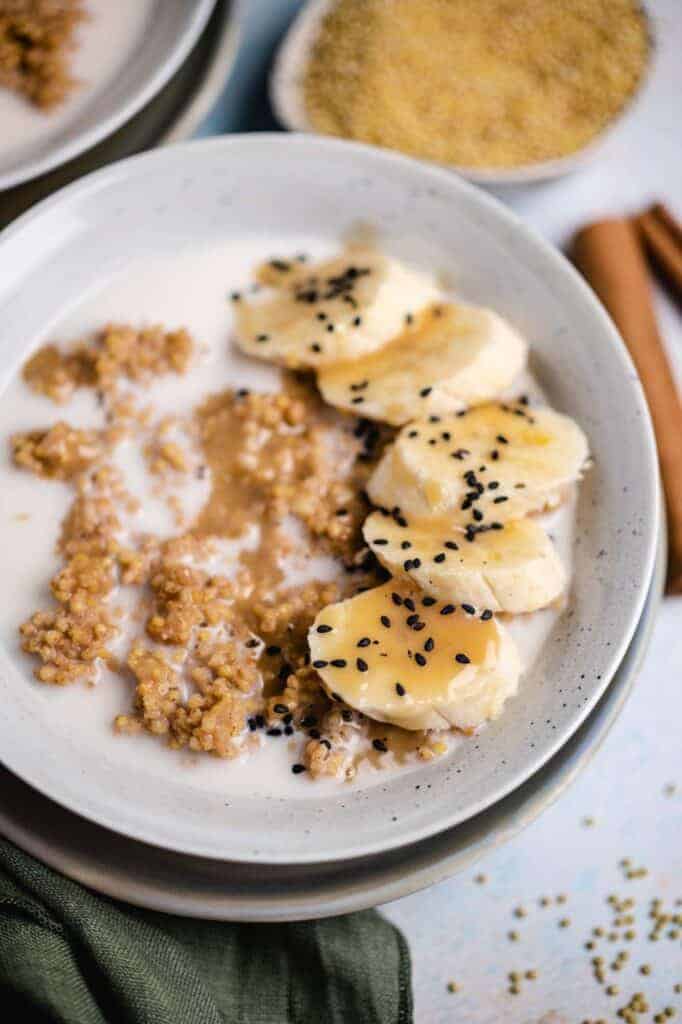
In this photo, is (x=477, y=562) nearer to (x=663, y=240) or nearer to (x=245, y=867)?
(x=245, y=867)

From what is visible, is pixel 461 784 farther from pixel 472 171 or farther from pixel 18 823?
pixel 472 171

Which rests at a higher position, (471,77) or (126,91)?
(471,77)

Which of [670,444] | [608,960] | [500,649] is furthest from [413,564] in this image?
[608,960]

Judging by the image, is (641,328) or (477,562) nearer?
(477,562)

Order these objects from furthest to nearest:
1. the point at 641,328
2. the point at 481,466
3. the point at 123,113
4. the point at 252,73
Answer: the point at 252,73, the point at 641,328, the point at 123,113, the point at 481,466

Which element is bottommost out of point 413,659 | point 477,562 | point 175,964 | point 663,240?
point 175,964

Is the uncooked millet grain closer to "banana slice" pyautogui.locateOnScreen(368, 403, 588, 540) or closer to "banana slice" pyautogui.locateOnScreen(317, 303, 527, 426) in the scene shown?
"banana slice" pyautogui.locateOnScreen(317, 303, 527, 426)

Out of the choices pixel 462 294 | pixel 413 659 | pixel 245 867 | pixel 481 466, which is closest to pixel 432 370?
pixel 481 466

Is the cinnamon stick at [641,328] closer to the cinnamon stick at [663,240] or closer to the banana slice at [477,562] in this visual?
the cinnamon stick at [663,240]

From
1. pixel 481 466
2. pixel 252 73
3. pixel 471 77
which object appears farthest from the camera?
pixel 252 73
